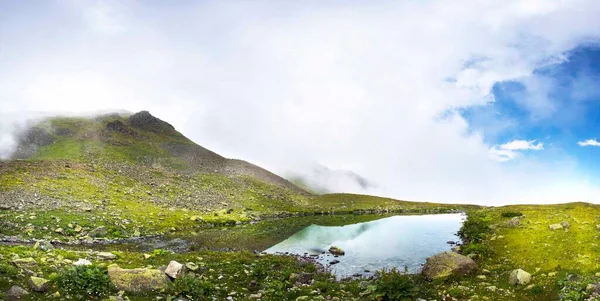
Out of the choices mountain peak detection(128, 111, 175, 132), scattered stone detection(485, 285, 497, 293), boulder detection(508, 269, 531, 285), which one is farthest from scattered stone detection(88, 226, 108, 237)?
mountain peak detection(128, 111, 175, 132)

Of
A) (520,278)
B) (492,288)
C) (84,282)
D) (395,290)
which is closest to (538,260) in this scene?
(520,278)

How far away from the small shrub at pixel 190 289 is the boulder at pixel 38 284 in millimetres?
6522

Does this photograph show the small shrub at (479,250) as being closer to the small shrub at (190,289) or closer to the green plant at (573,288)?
the green plant at (573,288)

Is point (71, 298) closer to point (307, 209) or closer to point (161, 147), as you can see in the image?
point (307, 209)

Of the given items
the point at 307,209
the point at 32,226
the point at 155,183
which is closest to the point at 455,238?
the point at 32,226

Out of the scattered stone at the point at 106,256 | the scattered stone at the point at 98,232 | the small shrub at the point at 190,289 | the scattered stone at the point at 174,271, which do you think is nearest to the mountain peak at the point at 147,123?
the scattered stone at the point at 98,232

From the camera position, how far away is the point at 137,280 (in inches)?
868

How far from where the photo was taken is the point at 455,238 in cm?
5434

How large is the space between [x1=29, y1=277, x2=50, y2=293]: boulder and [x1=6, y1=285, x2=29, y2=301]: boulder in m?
0.53

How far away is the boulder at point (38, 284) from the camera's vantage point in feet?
63.5

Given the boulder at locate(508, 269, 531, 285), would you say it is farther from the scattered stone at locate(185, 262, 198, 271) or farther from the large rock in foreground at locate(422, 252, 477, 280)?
the scattered stone at locate(185, 262, 198, 271)

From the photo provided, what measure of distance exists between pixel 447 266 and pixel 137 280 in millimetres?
21886

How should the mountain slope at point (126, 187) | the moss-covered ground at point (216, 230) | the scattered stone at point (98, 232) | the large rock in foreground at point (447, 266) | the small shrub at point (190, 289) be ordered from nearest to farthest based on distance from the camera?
the small shrub at point (190, 289) < the moss-covered ground at point (216, 230) < the large rock in foreground at point (447, 266) < the scattered stone at point (98, 232) < the mountain slope at point (126, 187)

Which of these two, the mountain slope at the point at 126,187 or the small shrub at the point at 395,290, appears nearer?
the small shrub at the point at 395,290
